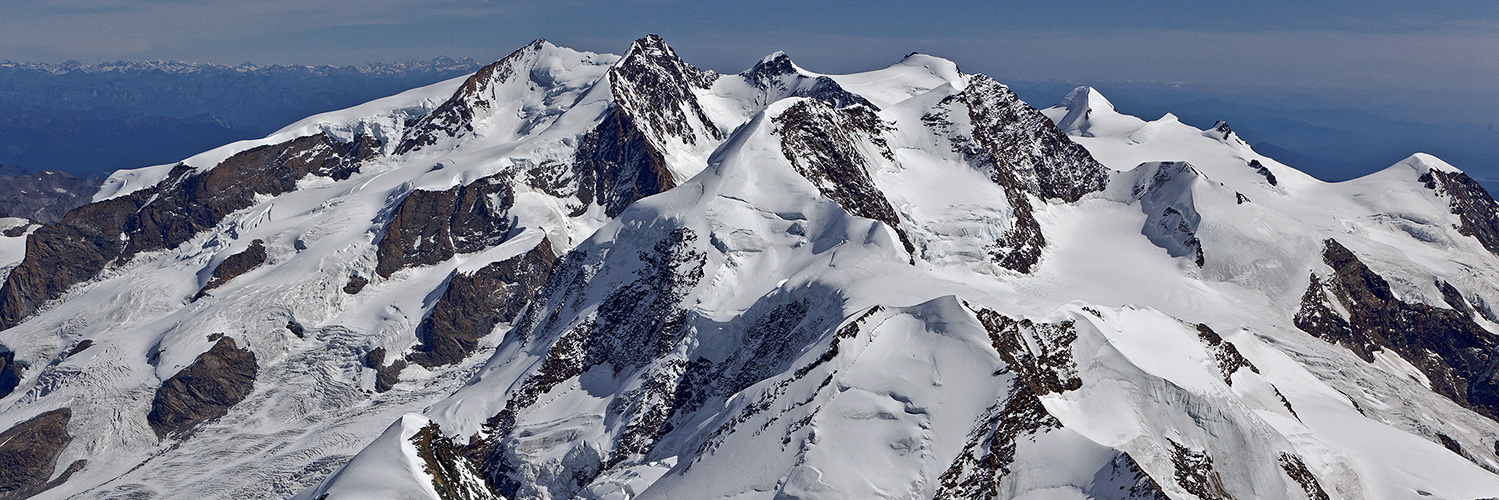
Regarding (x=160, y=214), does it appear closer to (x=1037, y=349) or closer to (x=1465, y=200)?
(x=1037, y=349)

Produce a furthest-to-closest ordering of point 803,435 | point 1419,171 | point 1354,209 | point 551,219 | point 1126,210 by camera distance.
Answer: point 551,219 < point 1419,171 < point 1354,209 < point 1126,210 < point 803,435

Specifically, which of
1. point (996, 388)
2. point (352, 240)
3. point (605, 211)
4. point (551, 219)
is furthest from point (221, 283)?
point (996, 388)

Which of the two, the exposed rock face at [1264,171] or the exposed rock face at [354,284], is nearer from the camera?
the exposed rock face at [354,284]

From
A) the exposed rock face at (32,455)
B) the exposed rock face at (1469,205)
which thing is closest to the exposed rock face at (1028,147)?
the exposed rock face at (1469,205)

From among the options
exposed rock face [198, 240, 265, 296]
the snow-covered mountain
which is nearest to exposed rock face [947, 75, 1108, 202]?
the snow-covered mountain

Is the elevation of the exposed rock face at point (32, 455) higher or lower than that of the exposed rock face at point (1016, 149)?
lower

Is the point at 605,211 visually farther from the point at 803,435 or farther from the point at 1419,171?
the point at 1419,171

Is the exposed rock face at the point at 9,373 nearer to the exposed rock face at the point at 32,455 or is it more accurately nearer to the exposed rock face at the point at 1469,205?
the exposed rock face at the point at 32,455

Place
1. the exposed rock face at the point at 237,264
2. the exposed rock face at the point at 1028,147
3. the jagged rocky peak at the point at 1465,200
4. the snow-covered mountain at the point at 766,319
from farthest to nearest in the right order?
the exposed rock face at the point at 237,264, the jagged rocky peak at the point at 1465,200, the exposed rock face at the point at 1028,147, the snow-covered mountain at the point at 766,319
